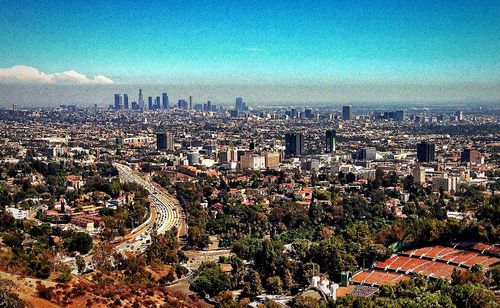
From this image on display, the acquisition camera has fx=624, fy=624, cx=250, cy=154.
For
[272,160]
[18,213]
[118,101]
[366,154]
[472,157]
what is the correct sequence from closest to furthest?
[18,213] < [472,157] < [272,160] < [366,154] < [118,101]

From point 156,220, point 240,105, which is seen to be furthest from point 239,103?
point 156,220

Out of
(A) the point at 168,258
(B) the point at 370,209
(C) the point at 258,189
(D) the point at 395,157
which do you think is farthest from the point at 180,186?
(D) the point at 395,157

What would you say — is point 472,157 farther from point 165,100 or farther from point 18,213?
point 165,100

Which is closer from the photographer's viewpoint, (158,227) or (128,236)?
(128,236)

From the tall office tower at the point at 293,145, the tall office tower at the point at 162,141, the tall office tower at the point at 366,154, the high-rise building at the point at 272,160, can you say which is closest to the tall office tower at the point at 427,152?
the tall office tower at the point at 366,154

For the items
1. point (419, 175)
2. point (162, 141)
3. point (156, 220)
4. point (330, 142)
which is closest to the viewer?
point (156, 220)

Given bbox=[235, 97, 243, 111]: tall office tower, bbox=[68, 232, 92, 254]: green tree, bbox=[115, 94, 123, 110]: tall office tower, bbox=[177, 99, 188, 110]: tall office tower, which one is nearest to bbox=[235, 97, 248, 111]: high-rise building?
bbox=[235, 97, 243, 111]: tall office tower

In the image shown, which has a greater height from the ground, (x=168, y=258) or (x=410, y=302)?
(x=410, y=302)

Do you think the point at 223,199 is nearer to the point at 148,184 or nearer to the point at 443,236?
the point at 148,184

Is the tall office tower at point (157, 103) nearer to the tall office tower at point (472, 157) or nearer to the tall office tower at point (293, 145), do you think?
the tall office tower at point (293, 145)
